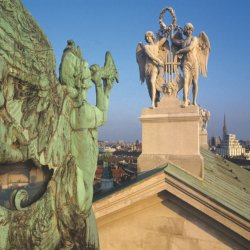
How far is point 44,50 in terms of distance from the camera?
302 centimetres

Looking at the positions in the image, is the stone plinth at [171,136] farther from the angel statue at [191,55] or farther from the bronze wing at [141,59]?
the bronze wing at [141,59]

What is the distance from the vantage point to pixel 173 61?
894 centimetres

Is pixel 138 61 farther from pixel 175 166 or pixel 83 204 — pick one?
pixel 83 204

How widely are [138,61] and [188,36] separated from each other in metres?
1.51

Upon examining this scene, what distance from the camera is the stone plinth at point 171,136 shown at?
8008 millimetres

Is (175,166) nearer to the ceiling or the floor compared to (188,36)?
nearer to the floor

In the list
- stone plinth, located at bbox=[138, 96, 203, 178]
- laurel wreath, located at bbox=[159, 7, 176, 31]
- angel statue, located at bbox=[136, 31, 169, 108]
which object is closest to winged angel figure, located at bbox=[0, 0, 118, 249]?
stone plinth, located at bbox=[138, 96, 203, 178]

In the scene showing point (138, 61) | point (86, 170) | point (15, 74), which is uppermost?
point (138, 61)

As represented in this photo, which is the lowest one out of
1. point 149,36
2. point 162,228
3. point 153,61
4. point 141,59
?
point 162,228

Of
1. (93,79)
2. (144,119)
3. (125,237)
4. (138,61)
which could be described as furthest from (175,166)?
(93,79)

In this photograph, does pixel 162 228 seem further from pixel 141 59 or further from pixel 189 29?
pixel 189 29

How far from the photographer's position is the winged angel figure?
267 centimetres

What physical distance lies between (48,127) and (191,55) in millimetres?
6269

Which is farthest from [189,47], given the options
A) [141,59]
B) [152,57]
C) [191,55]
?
[141,59]
